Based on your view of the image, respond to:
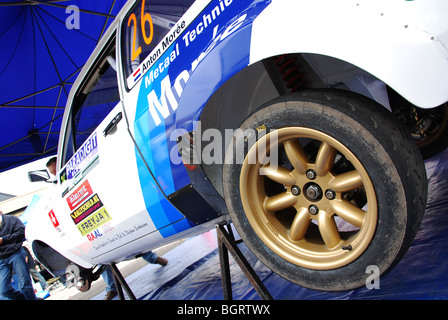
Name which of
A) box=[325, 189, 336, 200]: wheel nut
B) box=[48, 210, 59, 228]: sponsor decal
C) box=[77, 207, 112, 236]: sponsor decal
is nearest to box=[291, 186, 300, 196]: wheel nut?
box=[325, 189, 336, 200]: wheel nut

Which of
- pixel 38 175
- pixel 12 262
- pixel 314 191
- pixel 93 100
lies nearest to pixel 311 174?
pixel 314 191

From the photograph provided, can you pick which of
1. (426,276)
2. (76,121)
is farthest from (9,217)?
(426,276)

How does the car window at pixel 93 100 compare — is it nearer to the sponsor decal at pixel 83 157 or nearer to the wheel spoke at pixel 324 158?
the sponsor decal at pixel 83 157

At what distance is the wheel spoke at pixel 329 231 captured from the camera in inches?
41.8

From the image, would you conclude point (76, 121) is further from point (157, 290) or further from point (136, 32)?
point (157, 290)

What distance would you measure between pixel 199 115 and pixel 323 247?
716 mm

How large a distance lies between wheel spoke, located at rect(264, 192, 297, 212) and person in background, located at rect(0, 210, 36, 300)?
411 centimetres

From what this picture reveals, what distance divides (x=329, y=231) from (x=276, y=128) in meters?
0.42

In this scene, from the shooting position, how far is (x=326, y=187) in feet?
3.49

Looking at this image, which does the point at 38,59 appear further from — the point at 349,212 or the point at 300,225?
the point at 349,212

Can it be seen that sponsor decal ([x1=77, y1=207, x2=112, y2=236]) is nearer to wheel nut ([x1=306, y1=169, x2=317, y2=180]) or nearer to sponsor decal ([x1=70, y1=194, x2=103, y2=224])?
sponsor decal ([x1=70, y1=194, x2=103, y2=224])

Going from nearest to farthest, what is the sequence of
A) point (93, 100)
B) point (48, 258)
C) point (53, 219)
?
point (93, 100) < point (53, 219) < point (48, 258)

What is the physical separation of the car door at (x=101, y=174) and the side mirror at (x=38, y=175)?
0.39 meters

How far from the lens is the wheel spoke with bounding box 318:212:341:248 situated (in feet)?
3.48
